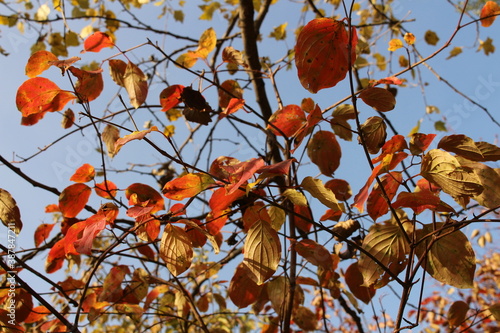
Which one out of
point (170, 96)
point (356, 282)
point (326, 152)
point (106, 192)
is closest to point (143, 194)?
point (106, 192)

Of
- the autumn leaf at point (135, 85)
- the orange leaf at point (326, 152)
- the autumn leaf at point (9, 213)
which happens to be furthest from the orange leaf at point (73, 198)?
the orange leaf at point (326, 152)

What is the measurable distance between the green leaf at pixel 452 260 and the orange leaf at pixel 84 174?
84 centimetres

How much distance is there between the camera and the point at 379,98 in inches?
33.8

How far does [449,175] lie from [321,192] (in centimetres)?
23

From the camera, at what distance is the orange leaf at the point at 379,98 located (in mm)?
847

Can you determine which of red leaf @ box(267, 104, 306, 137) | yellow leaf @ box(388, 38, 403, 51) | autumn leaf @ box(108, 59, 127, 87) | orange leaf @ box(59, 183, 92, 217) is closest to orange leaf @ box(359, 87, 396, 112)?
red leaf @ box(267, 104, 306, 137)

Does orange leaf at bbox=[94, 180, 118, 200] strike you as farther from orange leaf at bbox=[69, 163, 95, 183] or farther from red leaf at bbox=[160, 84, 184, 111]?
red leaf at bbox=[160, 84, 184, 111]

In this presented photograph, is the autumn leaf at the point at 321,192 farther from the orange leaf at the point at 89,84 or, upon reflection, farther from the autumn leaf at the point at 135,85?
the orange leaf at the point at 89,84

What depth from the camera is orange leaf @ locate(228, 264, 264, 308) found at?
1.04 meters

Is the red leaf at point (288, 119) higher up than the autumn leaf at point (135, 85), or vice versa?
the autumn leaf at point (135, 85)

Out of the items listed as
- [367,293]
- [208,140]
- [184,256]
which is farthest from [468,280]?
[208,140]

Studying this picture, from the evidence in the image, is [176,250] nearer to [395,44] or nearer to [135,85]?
[135,85]

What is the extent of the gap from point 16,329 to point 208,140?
4.57 ft

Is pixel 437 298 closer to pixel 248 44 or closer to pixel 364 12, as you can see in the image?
pixel 364 12
